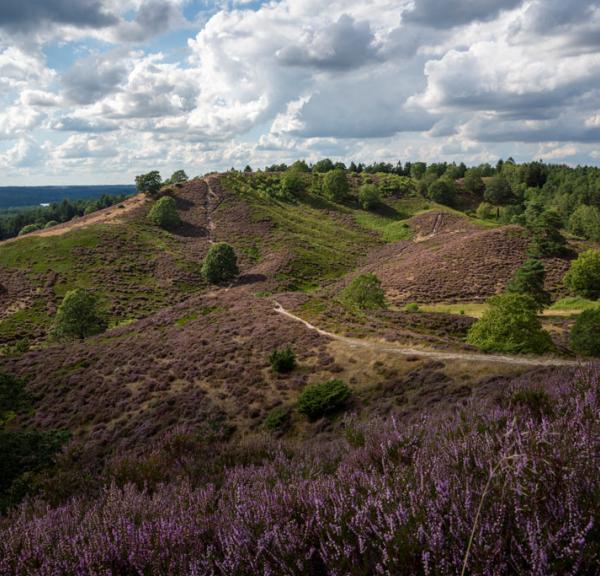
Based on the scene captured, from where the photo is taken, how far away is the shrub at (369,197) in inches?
4977

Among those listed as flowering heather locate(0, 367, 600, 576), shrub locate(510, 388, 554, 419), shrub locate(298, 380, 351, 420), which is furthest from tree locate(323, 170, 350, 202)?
flowering heather locate(0, 367, 600, 576)

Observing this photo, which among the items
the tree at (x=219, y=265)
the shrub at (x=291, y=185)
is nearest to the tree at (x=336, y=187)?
the shrub at (x=291, y=185)

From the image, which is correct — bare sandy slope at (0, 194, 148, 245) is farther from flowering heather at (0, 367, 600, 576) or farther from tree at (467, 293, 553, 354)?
flowering heather at (0, 367, 600, 576)

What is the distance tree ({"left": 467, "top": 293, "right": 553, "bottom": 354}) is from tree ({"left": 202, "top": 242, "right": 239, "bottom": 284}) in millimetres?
54653

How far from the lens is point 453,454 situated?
4.49 meters

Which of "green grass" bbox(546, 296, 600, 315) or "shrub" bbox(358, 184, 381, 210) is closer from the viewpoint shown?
"green grass" bbox(546, 296, 600, 315)

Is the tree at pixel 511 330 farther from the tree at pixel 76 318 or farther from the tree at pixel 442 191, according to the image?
the tree at pixel 442 191

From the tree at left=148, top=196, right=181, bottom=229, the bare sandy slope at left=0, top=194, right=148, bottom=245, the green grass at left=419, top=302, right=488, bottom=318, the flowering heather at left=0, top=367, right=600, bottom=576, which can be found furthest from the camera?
the tree at left=148, top=196, right=181, bottom=229

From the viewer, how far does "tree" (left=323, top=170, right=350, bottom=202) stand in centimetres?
13162

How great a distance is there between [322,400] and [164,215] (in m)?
90.1

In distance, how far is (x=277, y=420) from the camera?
19.2 metres

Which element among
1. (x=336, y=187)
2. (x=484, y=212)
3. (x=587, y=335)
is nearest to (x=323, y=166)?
(x=336, y=187)

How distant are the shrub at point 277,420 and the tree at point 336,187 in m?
118

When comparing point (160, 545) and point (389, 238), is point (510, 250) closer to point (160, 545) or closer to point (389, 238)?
point (389, 238)
